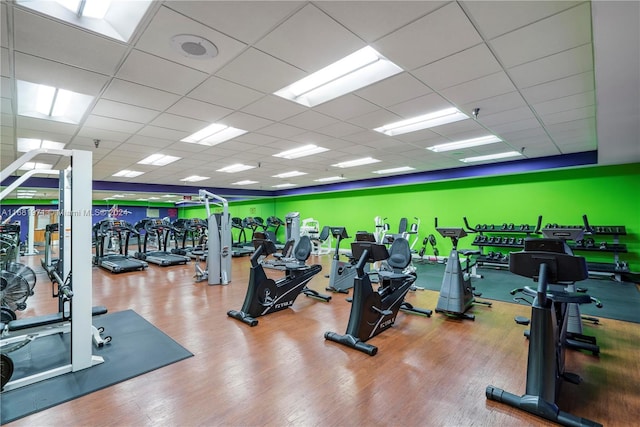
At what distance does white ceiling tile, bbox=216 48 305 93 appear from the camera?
251cm

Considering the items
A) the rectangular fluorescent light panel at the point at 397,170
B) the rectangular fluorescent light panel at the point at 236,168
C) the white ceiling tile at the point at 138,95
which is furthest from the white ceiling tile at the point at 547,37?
the rectangular fluorescent light panel at the point at 236,168

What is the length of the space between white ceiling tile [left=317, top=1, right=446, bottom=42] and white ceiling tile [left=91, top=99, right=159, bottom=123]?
2812 millimetres

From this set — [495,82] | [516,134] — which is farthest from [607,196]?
[495,82]

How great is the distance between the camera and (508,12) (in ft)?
6.40

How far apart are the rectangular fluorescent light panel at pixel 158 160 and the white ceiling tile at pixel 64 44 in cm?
370

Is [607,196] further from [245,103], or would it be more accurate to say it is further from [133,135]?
[133,135]

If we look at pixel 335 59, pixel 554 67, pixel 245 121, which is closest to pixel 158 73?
pixel 245 121

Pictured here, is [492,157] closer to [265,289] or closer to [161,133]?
[265,289]

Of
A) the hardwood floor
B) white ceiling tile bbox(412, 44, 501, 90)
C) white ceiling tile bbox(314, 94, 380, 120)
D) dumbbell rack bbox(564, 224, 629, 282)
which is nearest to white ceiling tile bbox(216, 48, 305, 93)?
white ceiling tile bbox(314, 94, 380, 120)

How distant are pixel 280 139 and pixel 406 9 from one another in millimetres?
3315

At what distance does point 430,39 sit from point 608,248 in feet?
20.8

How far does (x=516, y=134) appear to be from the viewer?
15.5 feet

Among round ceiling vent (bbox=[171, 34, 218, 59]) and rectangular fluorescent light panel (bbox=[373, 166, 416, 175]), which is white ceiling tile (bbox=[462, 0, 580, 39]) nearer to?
round ceiling vent (bbox=[171, 34, 218, 59])

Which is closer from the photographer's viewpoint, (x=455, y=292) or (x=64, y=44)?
(x=64, y=44)
